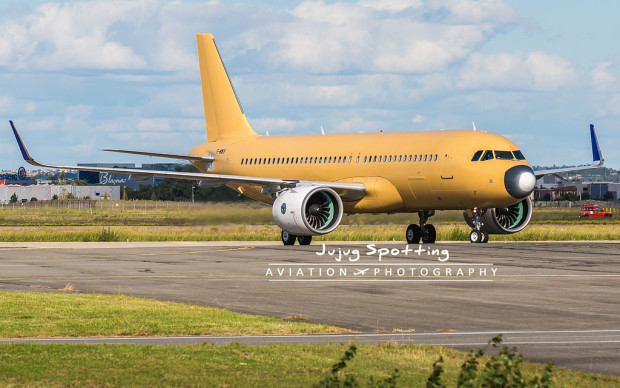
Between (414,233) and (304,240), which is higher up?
(414,233)

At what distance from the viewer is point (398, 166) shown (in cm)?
4384

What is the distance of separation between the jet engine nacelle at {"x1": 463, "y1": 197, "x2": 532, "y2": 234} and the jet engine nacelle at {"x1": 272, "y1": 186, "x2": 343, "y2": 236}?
7.40m

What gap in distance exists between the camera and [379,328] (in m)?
16.1

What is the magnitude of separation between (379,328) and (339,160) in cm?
3122

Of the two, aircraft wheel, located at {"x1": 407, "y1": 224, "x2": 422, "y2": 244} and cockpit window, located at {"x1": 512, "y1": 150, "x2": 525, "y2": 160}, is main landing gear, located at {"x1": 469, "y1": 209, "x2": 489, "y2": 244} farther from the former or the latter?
cockpit window, located at {"x1": 512, "y1": 150, "x2": 525, "y2": 160}

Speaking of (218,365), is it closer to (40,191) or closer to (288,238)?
(288,238)

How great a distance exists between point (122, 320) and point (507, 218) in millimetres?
31429

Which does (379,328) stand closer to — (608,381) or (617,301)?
(608,381)

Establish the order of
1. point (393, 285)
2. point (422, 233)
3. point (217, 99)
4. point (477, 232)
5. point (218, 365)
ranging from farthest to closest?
point (217, 99) < point (422, 233) < point (477, 232) < point (393, 285) < point (218, 365)

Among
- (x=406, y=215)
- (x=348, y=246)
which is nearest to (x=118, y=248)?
(x=348, y=246)

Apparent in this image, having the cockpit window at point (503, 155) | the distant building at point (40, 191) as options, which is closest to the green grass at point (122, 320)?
the cockpit window at point (503, 155)

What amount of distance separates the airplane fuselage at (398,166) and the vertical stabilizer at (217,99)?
3320 millimetres

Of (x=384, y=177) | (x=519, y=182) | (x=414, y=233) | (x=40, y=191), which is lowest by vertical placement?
(x=414, y=233)

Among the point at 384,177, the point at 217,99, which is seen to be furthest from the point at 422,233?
the point at 217,99
